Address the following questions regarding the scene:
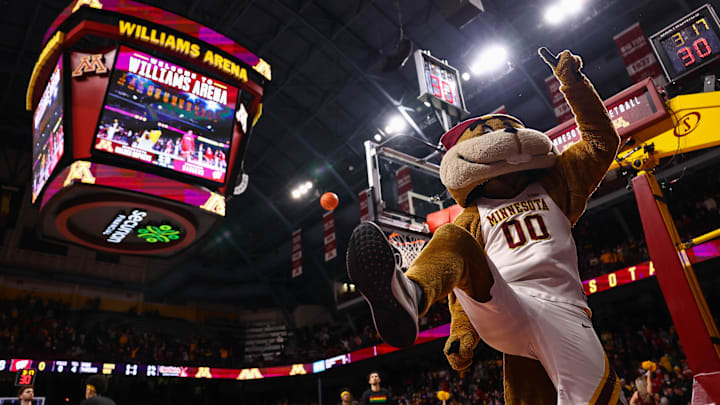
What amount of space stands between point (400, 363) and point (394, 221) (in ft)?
44.0

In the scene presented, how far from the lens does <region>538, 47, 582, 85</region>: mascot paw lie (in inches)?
99.3

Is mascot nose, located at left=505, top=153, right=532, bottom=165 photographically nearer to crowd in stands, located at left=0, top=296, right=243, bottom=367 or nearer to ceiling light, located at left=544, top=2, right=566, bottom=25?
ceiling light, located at left=544, top=2, right=566, bottom=25

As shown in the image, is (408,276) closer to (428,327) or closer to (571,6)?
(571,6)

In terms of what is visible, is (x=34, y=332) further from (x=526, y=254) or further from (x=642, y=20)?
(x=642, y=20)

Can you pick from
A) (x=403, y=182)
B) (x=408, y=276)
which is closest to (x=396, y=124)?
(x=403, y=182)

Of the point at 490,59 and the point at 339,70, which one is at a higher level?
the point at 339,70

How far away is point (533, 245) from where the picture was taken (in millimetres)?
2268

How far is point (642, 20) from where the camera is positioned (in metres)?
12.7

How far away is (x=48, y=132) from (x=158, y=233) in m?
2.85

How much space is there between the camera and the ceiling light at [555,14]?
1284 centimetres

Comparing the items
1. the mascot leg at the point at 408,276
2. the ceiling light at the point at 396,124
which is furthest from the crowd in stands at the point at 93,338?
the mascot leg at the point at 408,276

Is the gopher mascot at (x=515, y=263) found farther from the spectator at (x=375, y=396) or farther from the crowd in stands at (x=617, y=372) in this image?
the crowd in stands at (x=617, y=372)

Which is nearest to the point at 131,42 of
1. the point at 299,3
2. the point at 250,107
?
the point at 250,107

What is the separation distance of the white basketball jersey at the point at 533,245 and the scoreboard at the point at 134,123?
7524 mm
